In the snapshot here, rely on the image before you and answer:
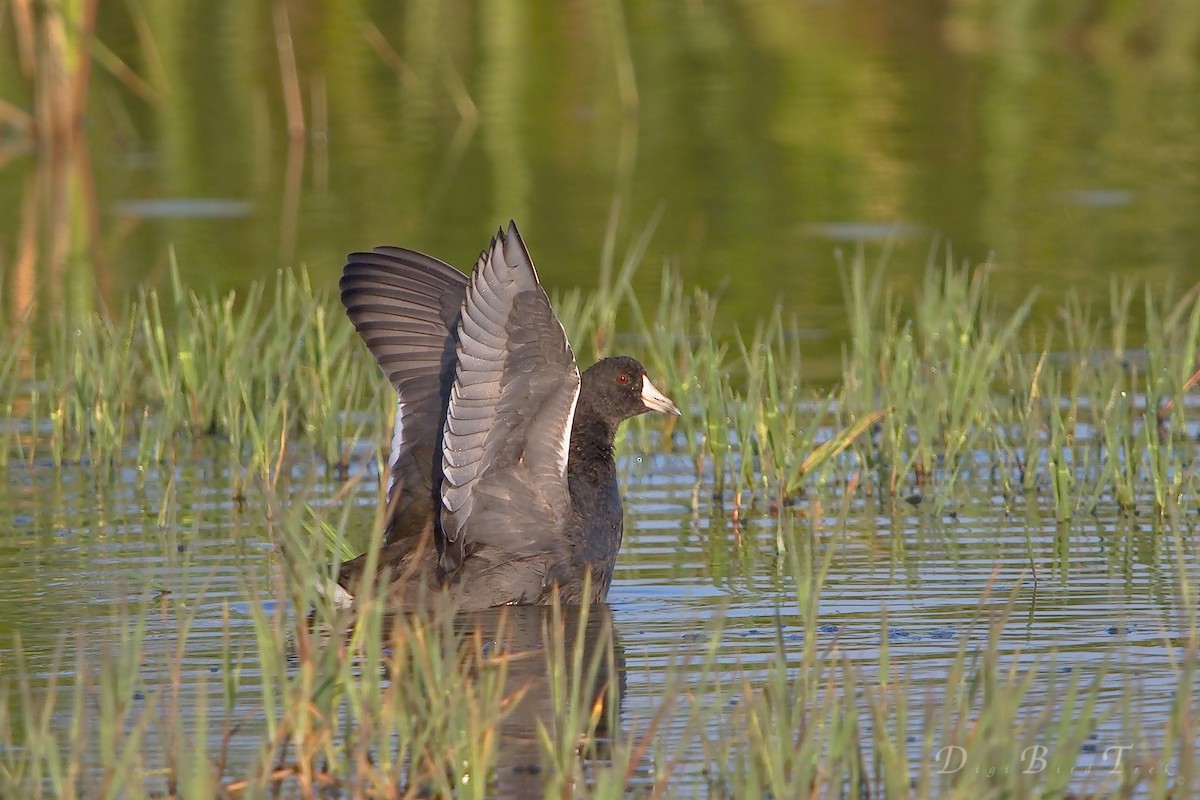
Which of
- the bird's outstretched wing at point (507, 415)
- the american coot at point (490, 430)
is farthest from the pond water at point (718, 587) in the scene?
the bird's outstretched wing at point (507, 415)

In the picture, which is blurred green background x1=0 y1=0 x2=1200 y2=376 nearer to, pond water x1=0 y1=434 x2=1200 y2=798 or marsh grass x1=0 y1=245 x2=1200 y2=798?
marsh grass x1=0 y1=245 x2=1200 y2=798

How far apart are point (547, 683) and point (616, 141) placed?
40.7 feet

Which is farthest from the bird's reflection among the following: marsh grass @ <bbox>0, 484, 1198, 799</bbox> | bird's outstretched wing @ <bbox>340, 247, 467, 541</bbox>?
bird's outstretched wing @ <bbox>340, 247, 467, 541</bbox>

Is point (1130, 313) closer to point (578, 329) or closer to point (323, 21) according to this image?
point (578, 329)

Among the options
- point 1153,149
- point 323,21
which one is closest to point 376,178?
point 1153,149

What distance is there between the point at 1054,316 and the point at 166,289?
15.0 ft

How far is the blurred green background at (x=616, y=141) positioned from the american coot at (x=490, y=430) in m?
1.87

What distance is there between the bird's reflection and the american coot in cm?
13

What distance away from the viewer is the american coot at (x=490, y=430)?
20.3 ft

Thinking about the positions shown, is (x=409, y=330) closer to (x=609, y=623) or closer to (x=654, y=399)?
(x=654, y=399)

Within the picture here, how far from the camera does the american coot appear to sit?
20.3 feet

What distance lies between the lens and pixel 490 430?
21.0 ft

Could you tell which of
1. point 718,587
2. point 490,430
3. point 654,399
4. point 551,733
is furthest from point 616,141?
point 551,733

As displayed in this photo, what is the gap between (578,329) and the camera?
8.59 m
